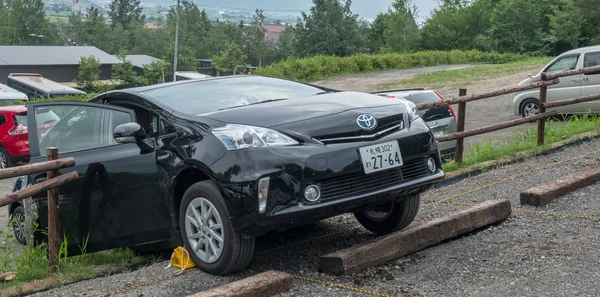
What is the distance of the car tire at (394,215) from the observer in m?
6.05

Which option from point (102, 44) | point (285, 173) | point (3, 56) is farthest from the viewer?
point (102, 44)

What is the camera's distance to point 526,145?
10.6 metres

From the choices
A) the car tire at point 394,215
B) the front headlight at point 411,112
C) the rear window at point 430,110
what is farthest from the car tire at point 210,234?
the rear window at point 430,110

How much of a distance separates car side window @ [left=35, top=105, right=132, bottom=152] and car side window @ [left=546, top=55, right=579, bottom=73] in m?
13.3

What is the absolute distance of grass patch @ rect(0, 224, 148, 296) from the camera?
5.73 meters

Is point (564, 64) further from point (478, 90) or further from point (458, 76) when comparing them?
point (458, 76)

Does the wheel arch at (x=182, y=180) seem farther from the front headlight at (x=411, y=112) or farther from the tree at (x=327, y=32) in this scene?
the tree at (x=327, y=32)

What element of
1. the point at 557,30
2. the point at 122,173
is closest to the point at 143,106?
the point at 122,173

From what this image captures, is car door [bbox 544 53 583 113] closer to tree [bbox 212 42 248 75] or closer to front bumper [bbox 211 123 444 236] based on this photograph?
front bumper [bbox 211 123 444 236]

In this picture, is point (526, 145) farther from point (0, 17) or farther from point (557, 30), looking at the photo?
point (0, 17)

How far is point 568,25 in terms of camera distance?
5881 cm

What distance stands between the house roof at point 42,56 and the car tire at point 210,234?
278ft

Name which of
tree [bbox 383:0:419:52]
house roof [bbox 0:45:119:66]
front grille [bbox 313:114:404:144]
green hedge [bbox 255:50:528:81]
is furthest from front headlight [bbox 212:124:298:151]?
house roof [bbox 0:45:119:66]

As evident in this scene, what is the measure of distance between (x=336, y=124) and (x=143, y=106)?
1706mm
